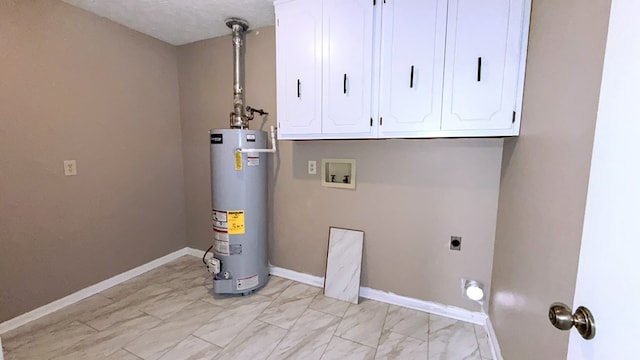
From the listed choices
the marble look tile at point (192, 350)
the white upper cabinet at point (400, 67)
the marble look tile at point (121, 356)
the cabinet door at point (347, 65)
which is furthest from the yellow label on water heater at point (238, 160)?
the marble look tile at point (121, 356)

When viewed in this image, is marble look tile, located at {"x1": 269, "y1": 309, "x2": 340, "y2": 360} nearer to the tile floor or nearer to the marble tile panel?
the tile floor

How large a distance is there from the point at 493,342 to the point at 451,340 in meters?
0.25

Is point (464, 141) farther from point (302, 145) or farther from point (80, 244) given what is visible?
point (80, 244)

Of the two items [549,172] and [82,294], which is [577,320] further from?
[82,294]

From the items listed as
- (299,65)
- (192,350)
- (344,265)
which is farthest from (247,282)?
(299,65)

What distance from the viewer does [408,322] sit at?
198 centimetres

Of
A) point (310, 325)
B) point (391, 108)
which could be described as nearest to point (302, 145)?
point (391, 108)

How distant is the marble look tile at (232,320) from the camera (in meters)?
1.82

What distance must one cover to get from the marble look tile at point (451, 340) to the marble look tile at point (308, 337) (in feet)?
2.20

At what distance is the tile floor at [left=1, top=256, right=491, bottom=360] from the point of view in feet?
5.53

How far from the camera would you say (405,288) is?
217cm

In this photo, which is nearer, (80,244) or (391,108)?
(391,108)

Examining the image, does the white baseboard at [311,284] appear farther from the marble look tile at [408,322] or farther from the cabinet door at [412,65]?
the cabinet door at [412,65]

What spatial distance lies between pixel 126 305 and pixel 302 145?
1.94m
